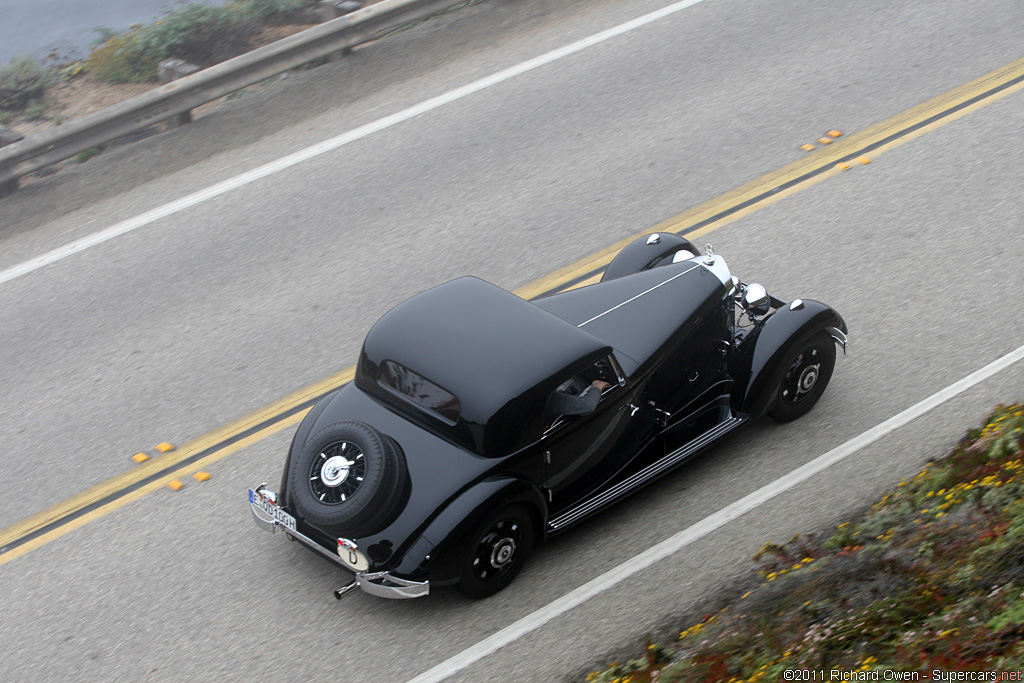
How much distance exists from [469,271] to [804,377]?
10.6 feet

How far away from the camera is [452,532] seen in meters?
6.16

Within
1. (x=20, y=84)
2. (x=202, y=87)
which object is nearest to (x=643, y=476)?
(x=202, y=87)

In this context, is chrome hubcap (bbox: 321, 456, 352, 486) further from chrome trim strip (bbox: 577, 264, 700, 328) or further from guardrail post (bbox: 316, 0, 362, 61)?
guardrail post (bbox: 316, 0, 362, 61)

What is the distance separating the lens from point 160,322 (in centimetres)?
931

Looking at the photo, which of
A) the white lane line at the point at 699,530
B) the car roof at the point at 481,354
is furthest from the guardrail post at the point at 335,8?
the white lane line at the point at 699,530

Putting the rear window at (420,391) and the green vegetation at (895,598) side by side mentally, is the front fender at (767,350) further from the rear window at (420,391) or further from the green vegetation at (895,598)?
the rear window at (420,391)

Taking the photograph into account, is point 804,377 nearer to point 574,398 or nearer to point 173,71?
point 574,398

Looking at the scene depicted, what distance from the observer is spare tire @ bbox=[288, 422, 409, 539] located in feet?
20.5

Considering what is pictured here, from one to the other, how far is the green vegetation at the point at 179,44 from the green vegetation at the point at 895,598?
1023 centimetres

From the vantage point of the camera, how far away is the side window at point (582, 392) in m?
6.62

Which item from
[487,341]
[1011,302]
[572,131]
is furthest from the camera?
[572,131]


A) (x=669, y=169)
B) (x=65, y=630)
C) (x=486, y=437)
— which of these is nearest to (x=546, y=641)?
(x=486, y=437)

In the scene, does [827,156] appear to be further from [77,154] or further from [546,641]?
[77,154]

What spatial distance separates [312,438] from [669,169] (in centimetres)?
535
